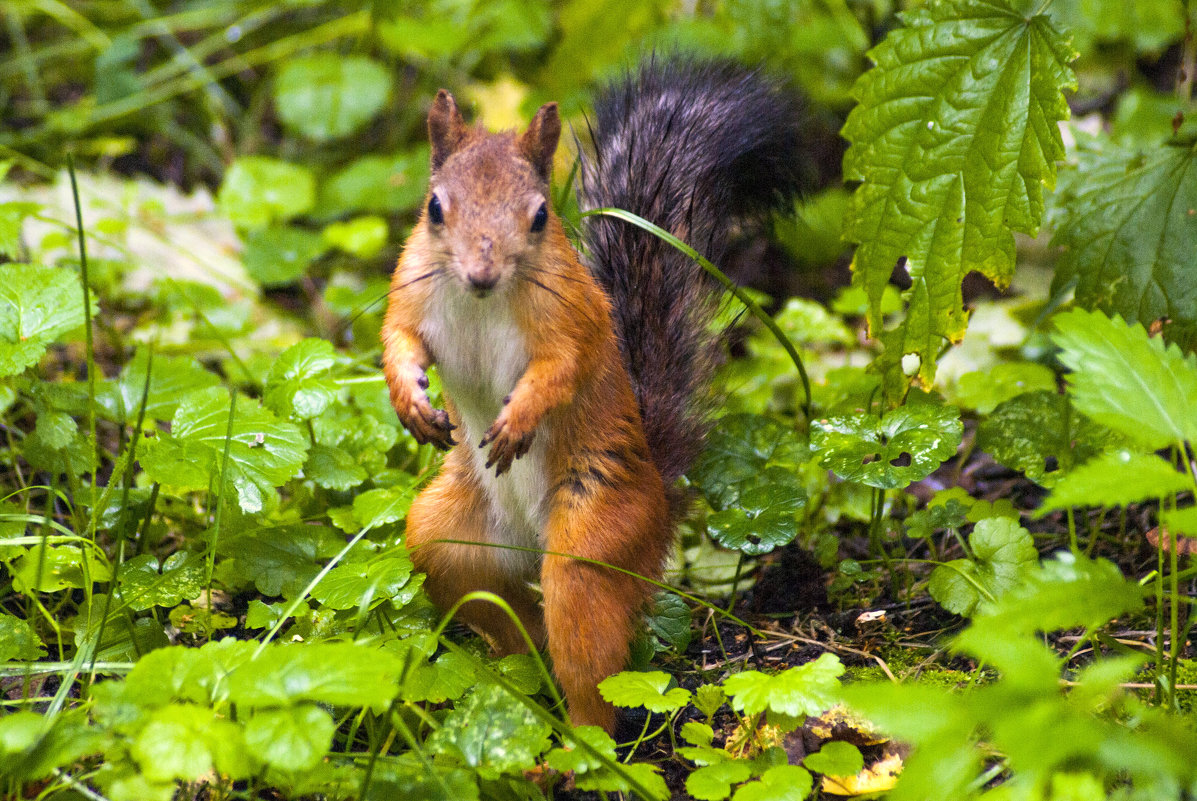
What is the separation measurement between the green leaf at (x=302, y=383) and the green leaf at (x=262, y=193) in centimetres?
139

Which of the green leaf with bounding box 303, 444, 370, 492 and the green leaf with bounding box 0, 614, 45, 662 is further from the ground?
the green leaf with bounding box 303, 444, 370, 492

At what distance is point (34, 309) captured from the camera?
2035 mm

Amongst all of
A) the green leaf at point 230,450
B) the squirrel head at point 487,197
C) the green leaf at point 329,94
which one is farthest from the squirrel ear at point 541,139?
the green leaf at point 329,94

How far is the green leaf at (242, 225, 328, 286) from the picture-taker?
330 cm

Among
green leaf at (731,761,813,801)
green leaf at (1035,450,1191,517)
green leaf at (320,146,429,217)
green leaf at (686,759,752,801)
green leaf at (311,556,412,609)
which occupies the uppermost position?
green leaf at (320,146,429,217)

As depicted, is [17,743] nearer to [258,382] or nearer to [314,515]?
[314,515]

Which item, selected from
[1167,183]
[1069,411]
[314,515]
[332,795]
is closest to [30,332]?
[314,515]

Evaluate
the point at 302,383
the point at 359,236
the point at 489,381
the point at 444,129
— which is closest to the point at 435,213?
the point at 444,129

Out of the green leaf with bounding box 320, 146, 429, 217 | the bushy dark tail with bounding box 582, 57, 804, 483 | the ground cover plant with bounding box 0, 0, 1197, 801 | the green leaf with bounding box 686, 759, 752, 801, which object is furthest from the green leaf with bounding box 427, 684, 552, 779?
the green leaf with bounding box 320, 146, 429, 217

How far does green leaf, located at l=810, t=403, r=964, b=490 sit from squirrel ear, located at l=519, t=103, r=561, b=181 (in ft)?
2.50

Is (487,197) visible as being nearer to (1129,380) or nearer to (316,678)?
(316,678)

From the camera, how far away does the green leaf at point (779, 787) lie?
147 centimetres

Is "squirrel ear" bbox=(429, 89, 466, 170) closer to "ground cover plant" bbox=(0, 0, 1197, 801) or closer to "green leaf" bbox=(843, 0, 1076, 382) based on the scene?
"ground cover plant" bbox=(0, 0, 1197, 801)

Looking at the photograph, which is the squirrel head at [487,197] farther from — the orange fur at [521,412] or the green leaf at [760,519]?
the green leaf at [760,519]
